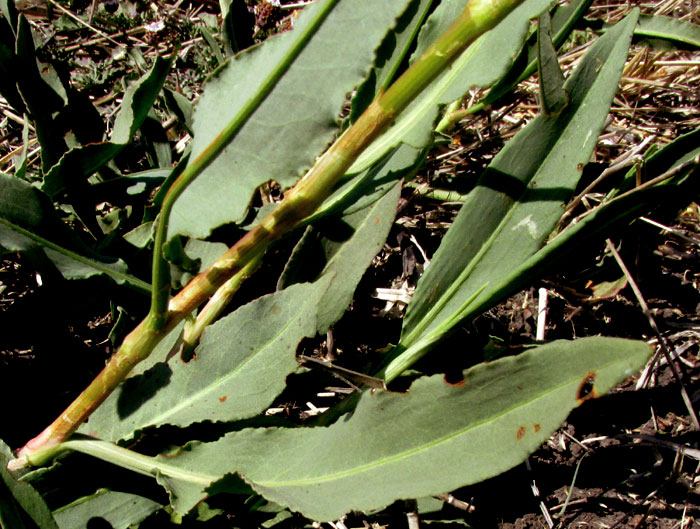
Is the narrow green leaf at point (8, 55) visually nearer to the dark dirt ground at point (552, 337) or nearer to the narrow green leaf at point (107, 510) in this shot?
the dark dirt ground at point (552, 337)

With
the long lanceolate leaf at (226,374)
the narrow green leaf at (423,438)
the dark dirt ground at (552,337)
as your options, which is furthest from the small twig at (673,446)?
the long lanceolate leaf at (226,374)

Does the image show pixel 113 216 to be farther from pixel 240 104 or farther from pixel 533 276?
pixel 533 276

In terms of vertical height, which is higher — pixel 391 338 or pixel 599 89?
pixel 599 89

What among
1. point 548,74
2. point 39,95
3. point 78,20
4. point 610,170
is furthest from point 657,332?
point 78,20

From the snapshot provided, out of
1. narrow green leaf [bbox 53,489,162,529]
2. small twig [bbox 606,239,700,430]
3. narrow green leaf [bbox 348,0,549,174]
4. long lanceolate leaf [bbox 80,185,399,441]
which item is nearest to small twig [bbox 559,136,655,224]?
small twig [bbox 606,239,700,430]

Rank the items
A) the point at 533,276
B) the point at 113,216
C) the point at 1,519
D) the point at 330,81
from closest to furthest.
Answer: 1. the point at 330,81
2. the point at 1,519
3. the point at 533,276
4. the point at 113,216

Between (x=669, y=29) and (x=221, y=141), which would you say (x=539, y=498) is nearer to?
(x=221, y=141)

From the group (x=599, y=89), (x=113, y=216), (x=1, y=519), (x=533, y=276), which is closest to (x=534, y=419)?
(x=533, y=276)

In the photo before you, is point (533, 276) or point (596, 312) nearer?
point (533, 276)
